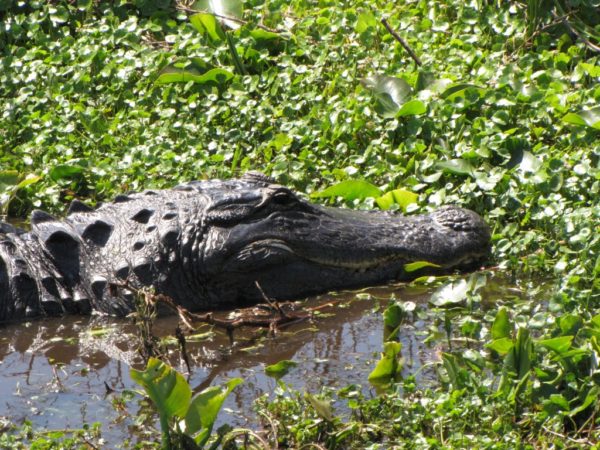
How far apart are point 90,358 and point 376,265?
66.2 inches

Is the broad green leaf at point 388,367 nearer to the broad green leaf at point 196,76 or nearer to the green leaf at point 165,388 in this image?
the green leaf at point 165,388

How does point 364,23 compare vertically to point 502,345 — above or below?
above

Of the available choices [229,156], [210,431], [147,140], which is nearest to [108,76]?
[147,140]

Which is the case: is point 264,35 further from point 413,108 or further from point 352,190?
point 352,190

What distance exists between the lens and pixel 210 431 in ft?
12.0

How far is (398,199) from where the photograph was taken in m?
6.26

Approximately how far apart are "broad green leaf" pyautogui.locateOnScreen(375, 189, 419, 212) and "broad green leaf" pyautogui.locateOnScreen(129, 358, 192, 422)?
2893mm

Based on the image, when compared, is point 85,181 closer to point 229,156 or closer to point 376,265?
point 229,156

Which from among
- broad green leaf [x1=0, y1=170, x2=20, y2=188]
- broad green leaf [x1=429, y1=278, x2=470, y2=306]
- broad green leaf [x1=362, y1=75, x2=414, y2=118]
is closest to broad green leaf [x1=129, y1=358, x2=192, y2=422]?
broad green leaf [x1=429, y1=278, x2=470, y2=306]

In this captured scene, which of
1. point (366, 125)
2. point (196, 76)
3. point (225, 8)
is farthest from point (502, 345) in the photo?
point (225, 8)

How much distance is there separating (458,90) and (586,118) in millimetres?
828

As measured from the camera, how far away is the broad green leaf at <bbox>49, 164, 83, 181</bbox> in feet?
23.6

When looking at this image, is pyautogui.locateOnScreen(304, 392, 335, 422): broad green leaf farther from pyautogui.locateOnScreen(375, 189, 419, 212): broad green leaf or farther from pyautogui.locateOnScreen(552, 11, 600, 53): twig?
pyautogui.locateOnScreen(552, 11, 600, 53): twig

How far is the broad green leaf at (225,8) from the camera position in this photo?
824 cm
